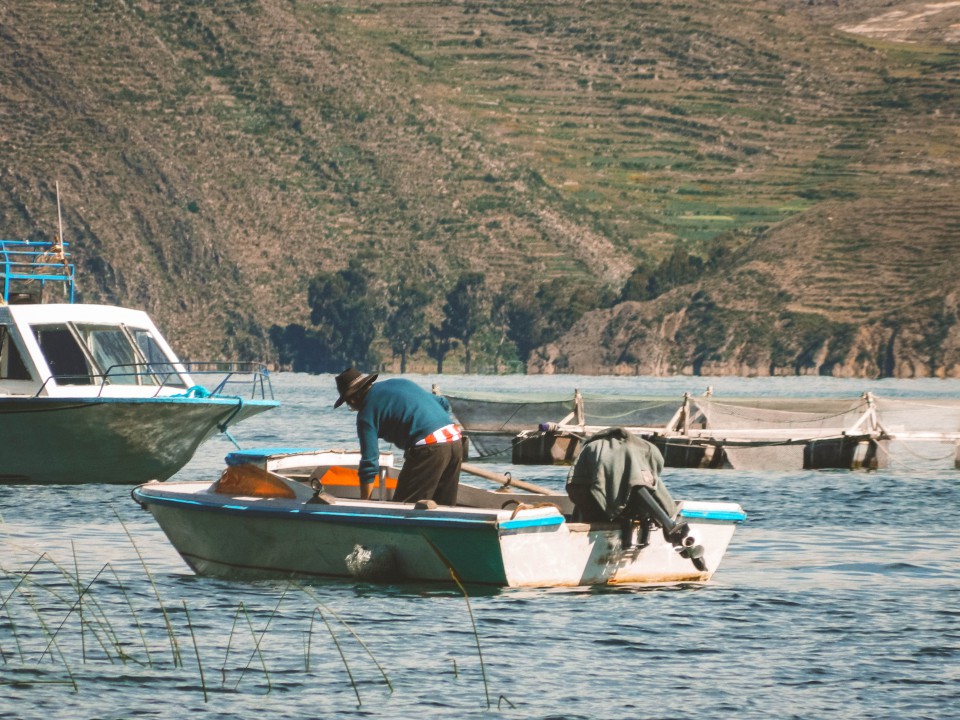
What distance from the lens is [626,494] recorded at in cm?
1717

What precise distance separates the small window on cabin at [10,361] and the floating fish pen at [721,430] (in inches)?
543

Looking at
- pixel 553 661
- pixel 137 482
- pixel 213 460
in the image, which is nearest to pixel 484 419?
pixel 213 460

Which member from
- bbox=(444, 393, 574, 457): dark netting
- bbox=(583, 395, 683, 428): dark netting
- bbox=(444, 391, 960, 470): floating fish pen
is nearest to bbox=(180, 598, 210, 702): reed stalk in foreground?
bbox=(444, 391, 960, 470): floating fish pen

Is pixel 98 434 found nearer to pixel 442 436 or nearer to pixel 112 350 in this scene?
pixel 112 350

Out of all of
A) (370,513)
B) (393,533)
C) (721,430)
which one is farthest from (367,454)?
(721,430)

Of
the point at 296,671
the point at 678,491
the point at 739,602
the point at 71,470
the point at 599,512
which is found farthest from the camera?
the point at 678,491

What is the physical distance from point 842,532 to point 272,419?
60.2 m

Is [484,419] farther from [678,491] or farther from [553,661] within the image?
[553,661]

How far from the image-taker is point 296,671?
48.1 feet

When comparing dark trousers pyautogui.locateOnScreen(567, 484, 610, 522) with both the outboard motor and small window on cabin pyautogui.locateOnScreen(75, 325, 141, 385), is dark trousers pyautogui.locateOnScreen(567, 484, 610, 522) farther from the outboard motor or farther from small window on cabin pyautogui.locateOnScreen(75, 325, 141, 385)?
small window on cabin pyautogui.locateOnScreen(75, 325, 141, 385)

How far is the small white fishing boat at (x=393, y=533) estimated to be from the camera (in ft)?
55.4

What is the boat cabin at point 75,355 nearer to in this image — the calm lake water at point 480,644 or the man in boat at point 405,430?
the calm lake water at point 480,644

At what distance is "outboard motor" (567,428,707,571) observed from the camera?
1709 cm

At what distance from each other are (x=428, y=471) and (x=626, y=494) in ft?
6.35
